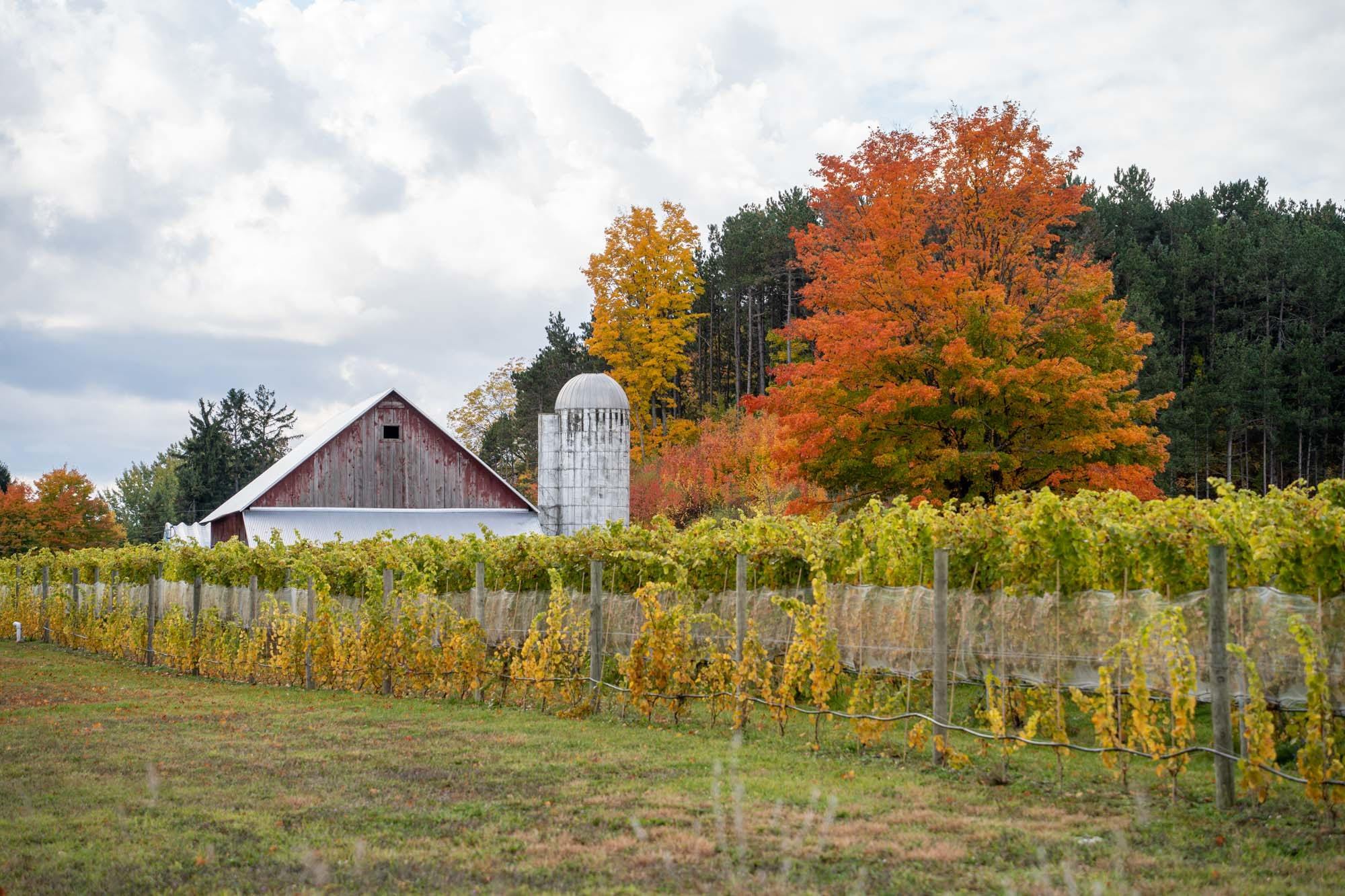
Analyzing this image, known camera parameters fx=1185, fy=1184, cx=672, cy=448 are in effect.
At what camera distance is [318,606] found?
16.9 metres

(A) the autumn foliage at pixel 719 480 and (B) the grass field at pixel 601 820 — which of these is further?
(A) the autumn foliage at pixel 719 480

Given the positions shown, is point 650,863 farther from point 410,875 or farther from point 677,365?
point 677,365

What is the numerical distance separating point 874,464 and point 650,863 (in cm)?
1626

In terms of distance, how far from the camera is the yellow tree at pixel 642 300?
51.5 m

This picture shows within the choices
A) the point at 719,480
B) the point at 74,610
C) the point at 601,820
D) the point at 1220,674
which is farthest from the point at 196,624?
the point at 719,480

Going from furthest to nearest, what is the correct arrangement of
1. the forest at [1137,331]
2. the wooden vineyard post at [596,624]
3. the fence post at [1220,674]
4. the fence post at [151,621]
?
1. the forest at [1137,331]
2. the fence post at [151,621]
3. the wooden vineyard post at [596,624]
4. the fence post at [1220,674]

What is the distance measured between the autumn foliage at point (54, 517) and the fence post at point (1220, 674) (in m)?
53.9

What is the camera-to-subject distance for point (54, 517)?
5422cm

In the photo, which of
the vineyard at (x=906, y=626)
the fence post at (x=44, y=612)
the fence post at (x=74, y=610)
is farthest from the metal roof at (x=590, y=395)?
the vineyard at (x=906, y=626)

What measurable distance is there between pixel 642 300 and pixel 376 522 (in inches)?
747

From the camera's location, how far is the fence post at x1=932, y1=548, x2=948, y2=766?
918 cm

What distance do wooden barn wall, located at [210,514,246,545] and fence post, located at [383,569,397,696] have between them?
22.7 metres

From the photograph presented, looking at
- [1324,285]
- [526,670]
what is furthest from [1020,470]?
[1324,285]

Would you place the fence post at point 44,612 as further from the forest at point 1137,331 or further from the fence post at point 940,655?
the fence post at point 940,655
